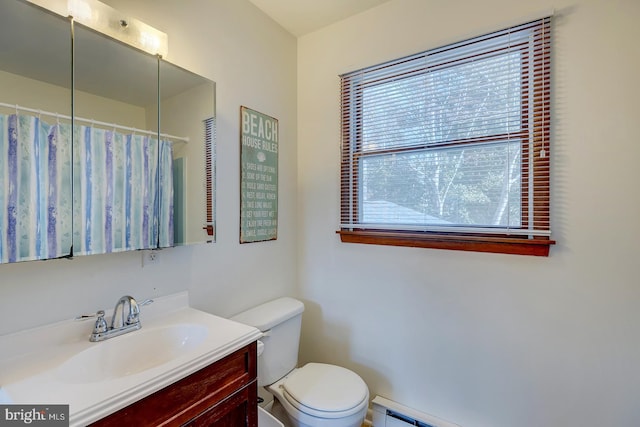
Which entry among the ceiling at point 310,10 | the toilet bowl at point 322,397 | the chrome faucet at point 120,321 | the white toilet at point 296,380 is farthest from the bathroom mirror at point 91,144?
the toilet bowl at point 322,397

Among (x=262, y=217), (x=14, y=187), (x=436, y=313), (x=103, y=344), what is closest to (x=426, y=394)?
(x=436, y=313)

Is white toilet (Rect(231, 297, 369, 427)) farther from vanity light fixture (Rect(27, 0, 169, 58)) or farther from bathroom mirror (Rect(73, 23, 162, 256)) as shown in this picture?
vanity light fixture (Rect(27, 0, 169, 58))

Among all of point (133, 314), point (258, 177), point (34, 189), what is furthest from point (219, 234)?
point (34, 189)

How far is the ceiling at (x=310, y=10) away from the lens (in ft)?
5.81

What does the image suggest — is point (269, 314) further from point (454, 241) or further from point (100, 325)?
point (454, 241)

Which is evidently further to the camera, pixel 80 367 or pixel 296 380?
pixel 296 380

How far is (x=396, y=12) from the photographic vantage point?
1.75 m

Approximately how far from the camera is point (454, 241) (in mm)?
1557

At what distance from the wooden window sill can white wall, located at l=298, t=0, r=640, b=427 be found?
4cm

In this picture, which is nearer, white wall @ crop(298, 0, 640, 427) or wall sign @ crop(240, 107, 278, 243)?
white wall @ crop(298, 0, 640, 427)

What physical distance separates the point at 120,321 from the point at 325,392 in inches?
39.0

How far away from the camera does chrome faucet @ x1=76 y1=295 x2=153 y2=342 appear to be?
3.42ft

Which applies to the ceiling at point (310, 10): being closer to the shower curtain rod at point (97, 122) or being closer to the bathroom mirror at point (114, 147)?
the bathroom mirror at point (114, 147)

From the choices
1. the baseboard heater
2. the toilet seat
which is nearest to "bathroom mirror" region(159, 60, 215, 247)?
the toilet seat
